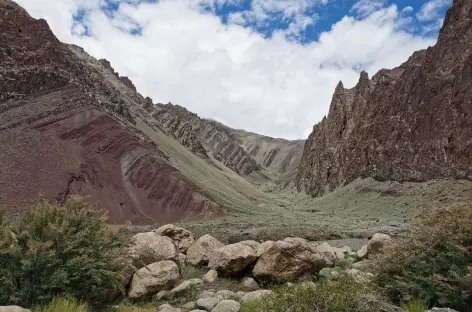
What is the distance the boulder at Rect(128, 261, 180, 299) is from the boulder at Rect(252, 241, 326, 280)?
261 centimetres

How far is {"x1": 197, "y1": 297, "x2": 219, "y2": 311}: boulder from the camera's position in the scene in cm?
1091

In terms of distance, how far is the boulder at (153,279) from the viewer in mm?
12215

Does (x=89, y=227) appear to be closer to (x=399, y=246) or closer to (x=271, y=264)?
(x=271, y=264)

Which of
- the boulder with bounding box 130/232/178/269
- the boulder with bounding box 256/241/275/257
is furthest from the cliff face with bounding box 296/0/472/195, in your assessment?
the boulder with bounding box 130/232/178/269

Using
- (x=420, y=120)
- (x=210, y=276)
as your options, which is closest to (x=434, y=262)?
(x=210, y=276)

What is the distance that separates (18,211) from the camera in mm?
31125

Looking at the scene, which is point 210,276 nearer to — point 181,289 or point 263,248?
point 181,289

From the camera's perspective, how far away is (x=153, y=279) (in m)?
12.5

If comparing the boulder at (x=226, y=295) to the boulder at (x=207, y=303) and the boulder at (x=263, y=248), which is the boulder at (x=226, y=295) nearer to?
the boulder at (x=207, y=303)

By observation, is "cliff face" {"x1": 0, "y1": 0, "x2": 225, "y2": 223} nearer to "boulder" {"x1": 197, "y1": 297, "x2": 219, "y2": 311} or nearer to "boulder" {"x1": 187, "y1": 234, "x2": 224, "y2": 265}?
"boulder" {"x1": 187, "y1": 234, "x2": 224, "y2": 265}

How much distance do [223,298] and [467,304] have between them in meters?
5.77

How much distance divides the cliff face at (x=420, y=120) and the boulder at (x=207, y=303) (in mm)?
38636

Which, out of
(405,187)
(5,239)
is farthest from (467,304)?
(405,187)

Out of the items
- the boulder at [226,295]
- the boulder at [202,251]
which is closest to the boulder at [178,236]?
the boulder at [202,251]
